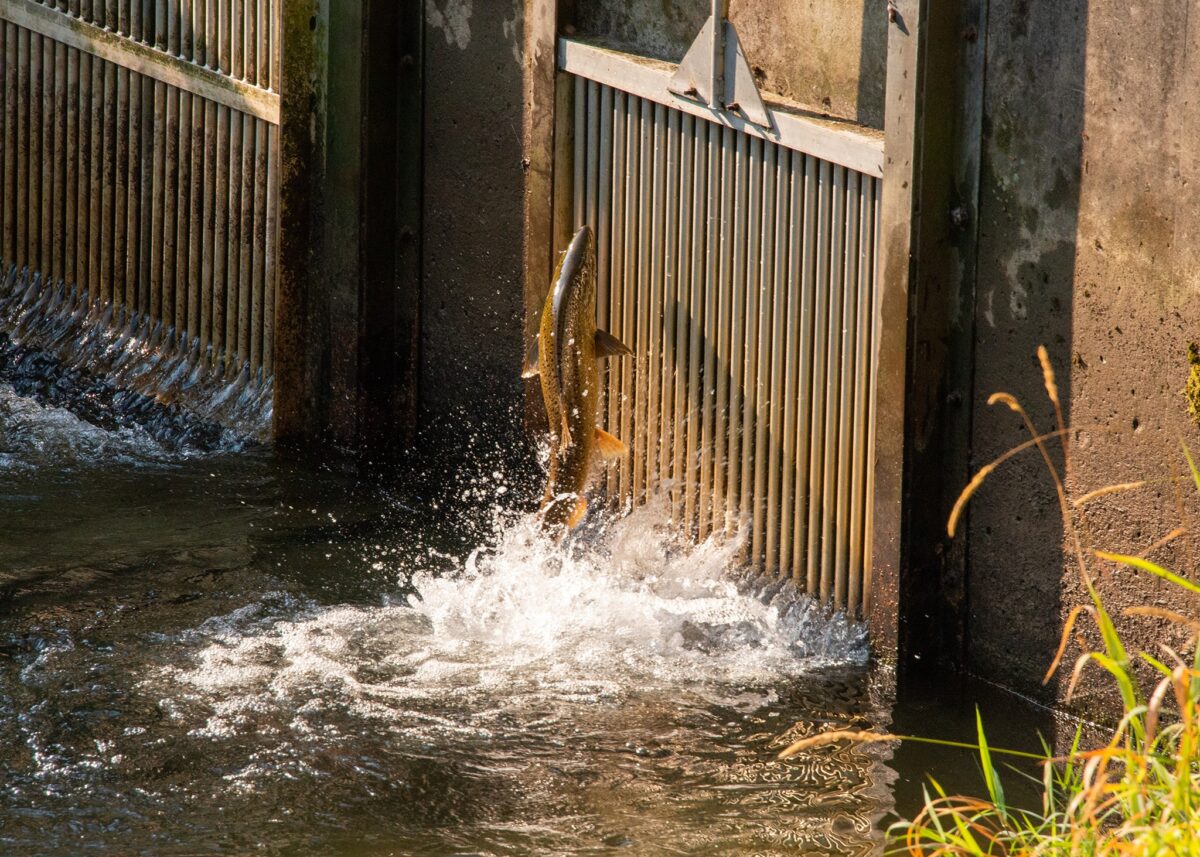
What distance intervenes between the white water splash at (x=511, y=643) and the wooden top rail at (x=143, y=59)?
318 cm

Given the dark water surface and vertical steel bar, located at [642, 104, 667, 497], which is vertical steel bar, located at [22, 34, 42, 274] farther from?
vertical steel bar, located at [642, 104, 667, 497]

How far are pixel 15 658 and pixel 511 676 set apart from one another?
179 centimetres

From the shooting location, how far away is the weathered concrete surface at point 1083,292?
5.67 m

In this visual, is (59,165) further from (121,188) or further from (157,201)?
(157,201)

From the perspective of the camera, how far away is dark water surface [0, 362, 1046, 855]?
5395 millimetres

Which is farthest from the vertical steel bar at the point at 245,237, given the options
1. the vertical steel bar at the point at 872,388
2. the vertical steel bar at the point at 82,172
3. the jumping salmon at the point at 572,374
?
the vertical steel bar at the point at 872,388

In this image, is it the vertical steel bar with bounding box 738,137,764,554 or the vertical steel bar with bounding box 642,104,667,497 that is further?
the vertical steel bar with bounding box 642,104,667,497

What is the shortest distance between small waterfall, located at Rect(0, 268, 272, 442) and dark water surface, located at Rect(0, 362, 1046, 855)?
115 cm

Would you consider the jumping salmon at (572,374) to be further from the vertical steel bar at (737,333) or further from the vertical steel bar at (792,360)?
the vertical steel bar at (792,360)

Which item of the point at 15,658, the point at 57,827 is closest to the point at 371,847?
the point at 57,827

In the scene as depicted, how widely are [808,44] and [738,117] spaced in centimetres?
39

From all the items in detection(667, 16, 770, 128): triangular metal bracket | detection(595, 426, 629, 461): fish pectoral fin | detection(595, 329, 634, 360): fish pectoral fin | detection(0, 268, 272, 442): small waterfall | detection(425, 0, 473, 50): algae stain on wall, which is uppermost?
detection(425, 0, 473, 50): algae stain on wall

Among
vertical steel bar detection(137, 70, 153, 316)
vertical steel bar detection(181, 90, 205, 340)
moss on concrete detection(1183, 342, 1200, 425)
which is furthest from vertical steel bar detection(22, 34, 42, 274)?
moss on concrete detection(1183, 342, 1200, 425)

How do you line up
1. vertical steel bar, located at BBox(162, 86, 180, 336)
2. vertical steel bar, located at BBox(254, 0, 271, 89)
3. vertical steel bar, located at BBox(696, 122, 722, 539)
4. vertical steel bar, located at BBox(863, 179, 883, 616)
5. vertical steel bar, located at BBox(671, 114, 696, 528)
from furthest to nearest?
vertical steel bar, located at BBox(162, 86, 180, 336) < vertical steel bar, located at BBox(254, 0, 271, 89) < vertical steel bar, located at BBox(671, 114, 696, 528) < vertical steel bar, located at BBox(696, 122, 722, 539) < vertical steel bar, located at BBox(863, 179, 883, 616)
